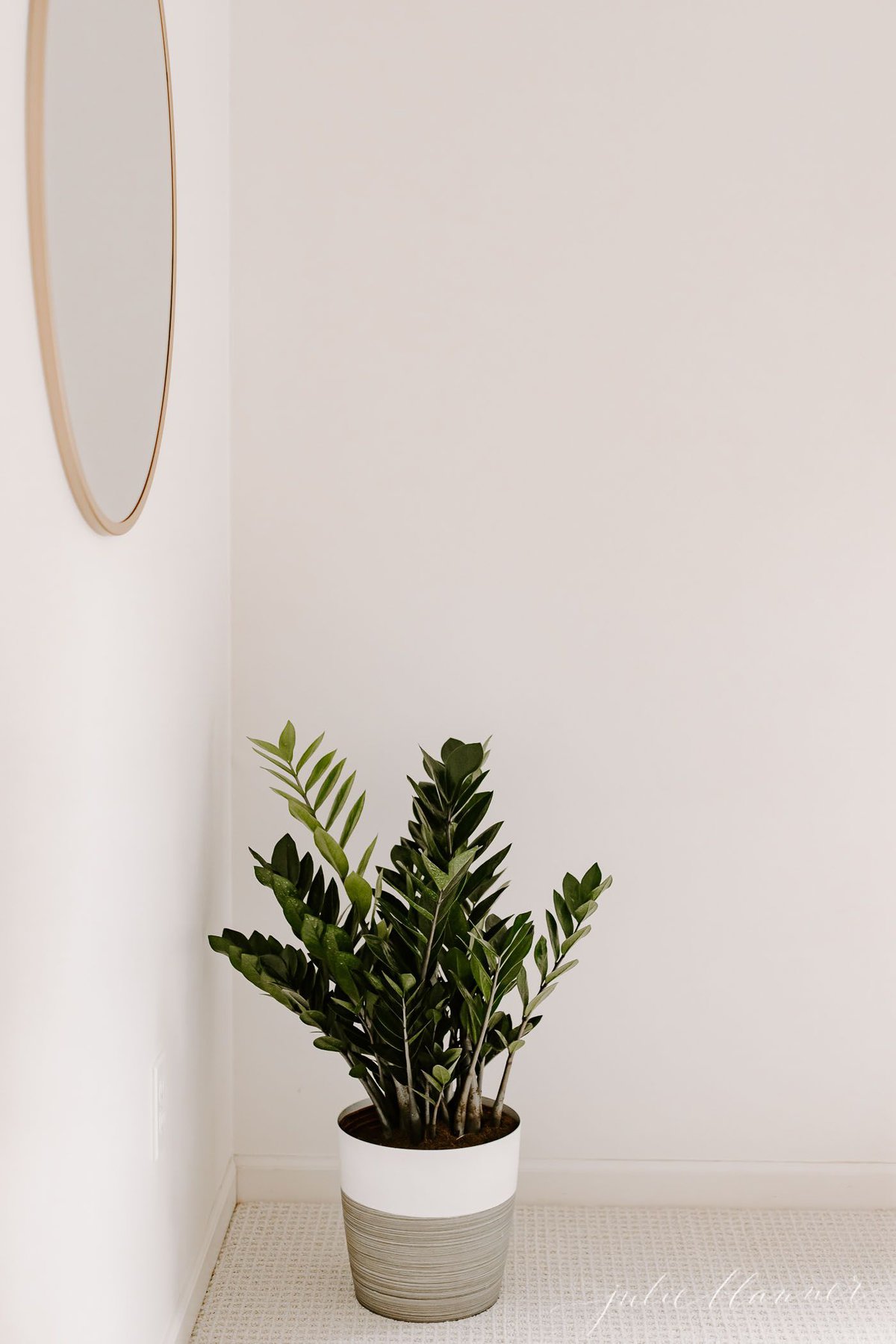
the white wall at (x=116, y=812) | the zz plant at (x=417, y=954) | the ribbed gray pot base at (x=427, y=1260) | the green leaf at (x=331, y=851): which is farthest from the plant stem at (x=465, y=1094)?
the white wall at (x=116, y=812)

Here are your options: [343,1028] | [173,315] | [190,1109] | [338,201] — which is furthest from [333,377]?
[190,1109]

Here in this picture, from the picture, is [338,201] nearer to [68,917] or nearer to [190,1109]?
[68,917]

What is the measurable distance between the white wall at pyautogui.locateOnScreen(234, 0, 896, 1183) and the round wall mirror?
498 millimetres

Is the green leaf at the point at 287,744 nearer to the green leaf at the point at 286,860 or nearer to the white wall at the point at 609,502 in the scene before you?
the green leaf at the point at 286,860

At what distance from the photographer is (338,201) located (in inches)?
71.5

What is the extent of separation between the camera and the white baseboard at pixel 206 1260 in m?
1.49

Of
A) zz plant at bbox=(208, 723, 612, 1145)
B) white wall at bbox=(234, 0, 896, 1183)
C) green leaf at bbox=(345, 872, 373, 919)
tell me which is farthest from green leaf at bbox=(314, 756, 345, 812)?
white wall at bbox=(234, 0, 896, 1183)

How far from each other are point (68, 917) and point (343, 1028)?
607 mm

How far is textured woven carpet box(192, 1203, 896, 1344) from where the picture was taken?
1543 mm

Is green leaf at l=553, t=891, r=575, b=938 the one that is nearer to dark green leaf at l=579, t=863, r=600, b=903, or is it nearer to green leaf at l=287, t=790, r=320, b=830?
dark green leaf at l=579, t=863, r=600, b=903

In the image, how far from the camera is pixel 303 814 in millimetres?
1561

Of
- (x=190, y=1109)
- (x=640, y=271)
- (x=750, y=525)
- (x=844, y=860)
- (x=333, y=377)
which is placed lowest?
(x=190, y=1109)

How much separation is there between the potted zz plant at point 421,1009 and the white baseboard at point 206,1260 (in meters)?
0.22

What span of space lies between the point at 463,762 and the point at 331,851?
211 millimetres
